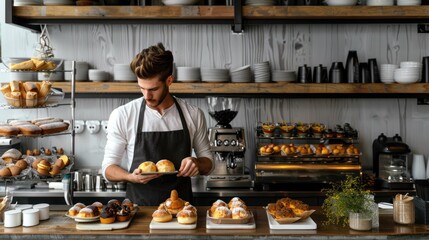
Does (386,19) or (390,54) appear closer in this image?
(386,19)

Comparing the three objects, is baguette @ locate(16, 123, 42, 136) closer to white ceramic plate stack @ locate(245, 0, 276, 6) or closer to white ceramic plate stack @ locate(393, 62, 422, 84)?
white ceramic plate stack @ locate(245, 0, 276, 6)

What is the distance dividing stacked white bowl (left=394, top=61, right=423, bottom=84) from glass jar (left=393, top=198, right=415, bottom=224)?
2112 mm

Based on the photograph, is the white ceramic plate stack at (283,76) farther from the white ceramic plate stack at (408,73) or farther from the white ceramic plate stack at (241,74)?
the white ceramic plate stack at (408,73)

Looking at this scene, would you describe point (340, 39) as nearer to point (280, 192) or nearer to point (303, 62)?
point (303, 62)

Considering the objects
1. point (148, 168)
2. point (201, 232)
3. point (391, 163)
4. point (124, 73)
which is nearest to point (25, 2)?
point (124, 73)

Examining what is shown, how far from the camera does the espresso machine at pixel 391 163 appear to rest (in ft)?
14.8

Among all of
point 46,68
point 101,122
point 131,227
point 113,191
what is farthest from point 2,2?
point 131,227

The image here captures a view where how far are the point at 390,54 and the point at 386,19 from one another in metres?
0.45

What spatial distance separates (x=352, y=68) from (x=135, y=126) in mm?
2255

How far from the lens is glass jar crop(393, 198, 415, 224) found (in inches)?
110

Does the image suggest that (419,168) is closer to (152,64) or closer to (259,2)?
(259,2)

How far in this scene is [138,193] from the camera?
11.4 feet

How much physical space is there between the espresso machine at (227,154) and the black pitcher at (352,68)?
1096 millimetres

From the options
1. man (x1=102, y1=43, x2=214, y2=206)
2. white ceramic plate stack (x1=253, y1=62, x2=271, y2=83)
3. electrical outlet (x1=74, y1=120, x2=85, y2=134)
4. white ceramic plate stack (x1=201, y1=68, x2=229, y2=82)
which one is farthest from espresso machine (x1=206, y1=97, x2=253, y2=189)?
electrical outlet (x1=74, y1=120, x2=85, y2=134)
